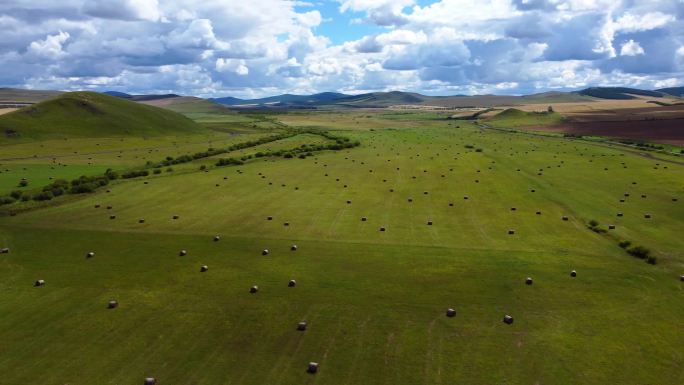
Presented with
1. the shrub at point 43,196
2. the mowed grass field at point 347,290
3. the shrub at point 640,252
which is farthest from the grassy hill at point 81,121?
the shrub at point 640,252

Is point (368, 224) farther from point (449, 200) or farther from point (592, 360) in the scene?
point (592, 360)

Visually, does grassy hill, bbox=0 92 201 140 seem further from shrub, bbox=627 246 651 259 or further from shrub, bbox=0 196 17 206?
shrub, bbox=627 246 651 259

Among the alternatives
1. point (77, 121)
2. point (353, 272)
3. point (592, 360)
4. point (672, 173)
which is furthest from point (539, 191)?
point (77, 121)

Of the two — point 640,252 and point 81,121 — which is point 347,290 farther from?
point 81,121

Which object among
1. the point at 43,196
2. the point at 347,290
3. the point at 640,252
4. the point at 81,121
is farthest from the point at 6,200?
the point at 81,121

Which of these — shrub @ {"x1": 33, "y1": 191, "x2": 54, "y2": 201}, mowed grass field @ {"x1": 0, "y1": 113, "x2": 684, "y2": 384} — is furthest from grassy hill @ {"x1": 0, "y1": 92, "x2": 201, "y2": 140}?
mowed grass field @ {"x1": 0, "y1": 113, "x2": 684, "y2": 384}

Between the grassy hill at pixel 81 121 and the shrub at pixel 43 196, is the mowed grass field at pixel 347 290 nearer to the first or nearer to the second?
the shrub at pixel 43 196
